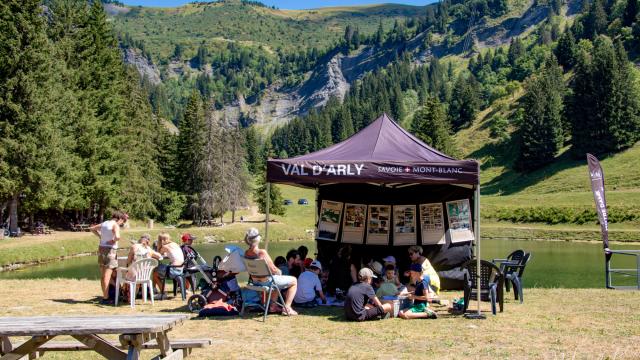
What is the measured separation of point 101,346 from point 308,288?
257 inches

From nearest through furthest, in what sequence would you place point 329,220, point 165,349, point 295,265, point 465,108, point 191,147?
point 165,349, point 295,265, point 329,220, point 191,147, point 465,108

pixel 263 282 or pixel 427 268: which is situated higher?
pixel 427 268

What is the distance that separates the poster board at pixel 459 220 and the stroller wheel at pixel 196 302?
259 inches

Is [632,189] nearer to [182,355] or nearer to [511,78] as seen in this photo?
[182,355]

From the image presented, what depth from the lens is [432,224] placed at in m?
15.7

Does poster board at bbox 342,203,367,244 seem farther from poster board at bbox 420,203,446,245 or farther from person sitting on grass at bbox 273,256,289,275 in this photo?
person sitting on grass at bbox 273,256,289,275

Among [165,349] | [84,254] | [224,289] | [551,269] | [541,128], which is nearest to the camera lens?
[165,349]

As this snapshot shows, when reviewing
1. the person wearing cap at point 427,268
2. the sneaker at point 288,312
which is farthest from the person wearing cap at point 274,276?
the person wearing cap at point 427,268

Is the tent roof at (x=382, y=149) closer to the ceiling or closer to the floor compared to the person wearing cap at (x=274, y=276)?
closer to the ceiling

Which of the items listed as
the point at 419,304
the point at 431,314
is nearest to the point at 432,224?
the point at 419,304

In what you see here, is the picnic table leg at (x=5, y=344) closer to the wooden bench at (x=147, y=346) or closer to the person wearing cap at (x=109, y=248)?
the wooden bench at (x=147, y=346)

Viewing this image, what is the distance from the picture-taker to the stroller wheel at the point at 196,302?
12203 mm

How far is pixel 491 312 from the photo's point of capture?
12211mm

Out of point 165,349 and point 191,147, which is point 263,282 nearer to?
point 165,349
